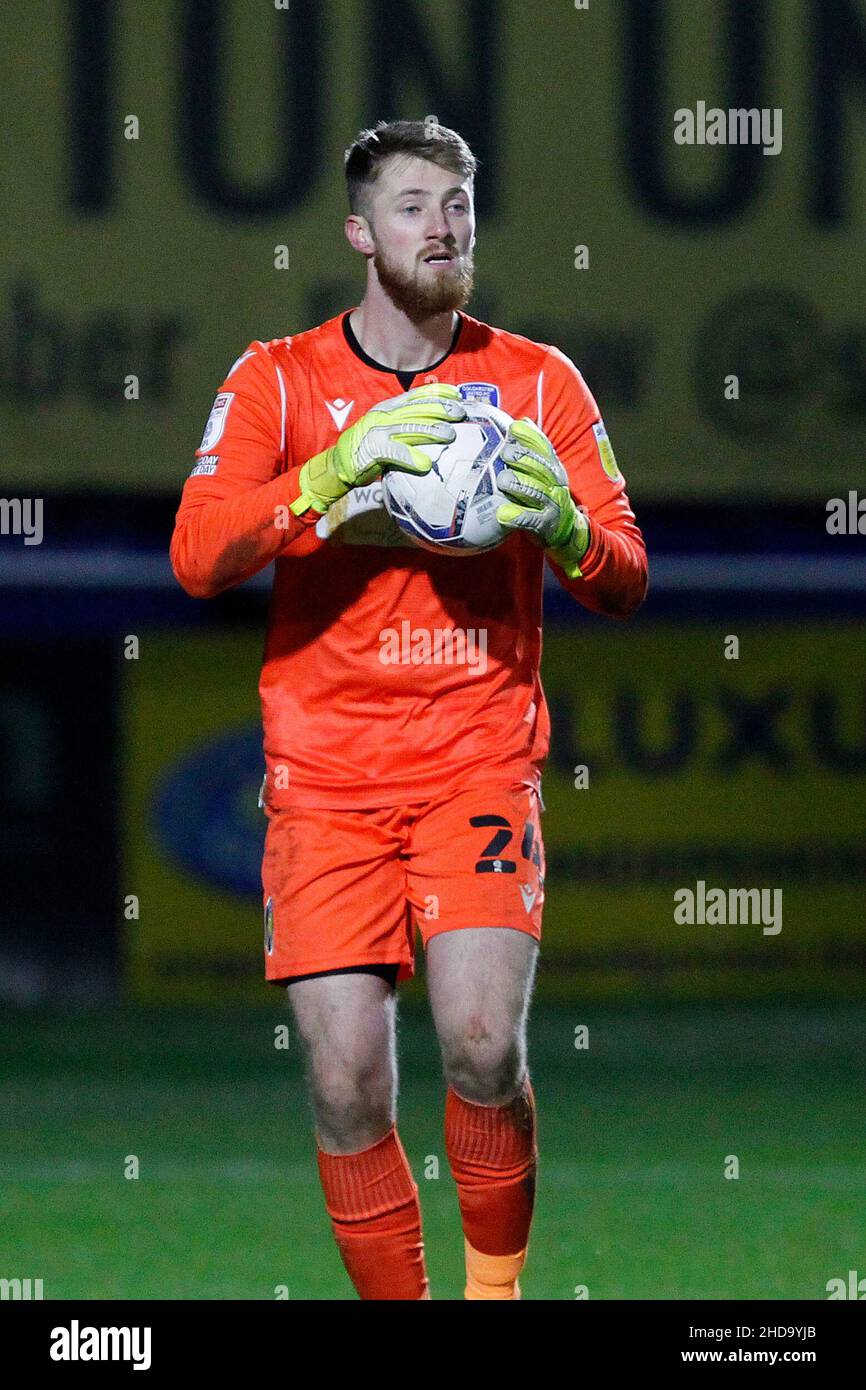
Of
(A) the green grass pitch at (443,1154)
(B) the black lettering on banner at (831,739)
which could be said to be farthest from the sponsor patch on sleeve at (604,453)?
(B) the black lettering on banner at (831,739)

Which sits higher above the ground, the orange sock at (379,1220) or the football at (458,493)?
the football at (458,493)

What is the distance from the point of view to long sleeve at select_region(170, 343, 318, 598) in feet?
13.1

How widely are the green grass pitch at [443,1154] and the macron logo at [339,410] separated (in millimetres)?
1838

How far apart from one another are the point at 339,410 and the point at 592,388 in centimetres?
430

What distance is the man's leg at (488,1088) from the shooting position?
3969mm

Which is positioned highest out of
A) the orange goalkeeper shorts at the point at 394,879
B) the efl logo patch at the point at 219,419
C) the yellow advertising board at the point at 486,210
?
the yellow advertising board at the point at 486,210

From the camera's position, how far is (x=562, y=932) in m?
8.64

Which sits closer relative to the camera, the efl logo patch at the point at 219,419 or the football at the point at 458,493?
the football at the point at 458,493

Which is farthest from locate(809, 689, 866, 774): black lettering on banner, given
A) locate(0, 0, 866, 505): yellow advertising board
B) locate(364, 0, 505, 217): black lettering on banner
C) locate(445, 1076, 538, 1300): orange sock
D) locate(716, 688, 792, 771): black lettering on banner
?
locate(445, 1076, 538, 1300): orange sock

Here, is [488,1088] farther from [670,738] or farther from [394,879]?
[670,738]

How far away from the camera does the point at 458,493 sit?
389 centimetres

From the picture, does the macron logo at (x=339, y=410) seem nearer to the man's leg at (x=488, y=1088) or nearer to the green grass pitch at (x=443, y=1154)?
the man's leg at (x=488, y=1088)

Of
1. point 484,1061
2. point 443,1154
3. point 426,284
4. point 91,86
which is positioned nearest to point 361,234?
point 426,284
